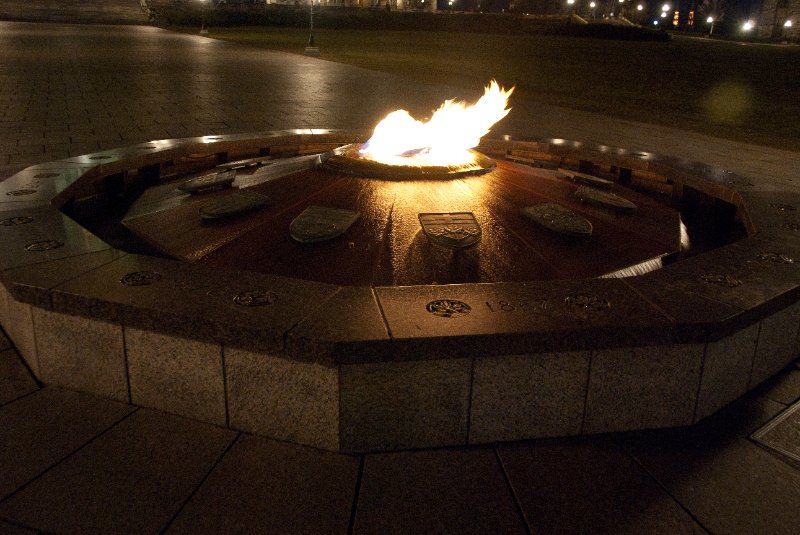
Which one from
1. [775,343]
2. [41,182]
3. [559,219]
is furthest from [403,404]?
[41,182]

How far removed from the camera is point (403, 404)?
1.93 meters

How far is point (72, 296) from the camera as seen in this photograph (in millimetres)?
2068

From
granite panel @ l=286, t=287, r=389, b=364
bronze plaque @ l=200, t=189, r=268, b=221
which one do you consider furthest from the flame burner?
granite panel @ l=286, t=287, r=389, b=364

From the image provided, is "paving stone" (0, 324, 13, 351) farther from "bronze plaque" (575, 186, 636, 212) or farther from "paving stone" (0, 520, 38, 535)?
"bronze plaque" (575, 186, 636, 212)

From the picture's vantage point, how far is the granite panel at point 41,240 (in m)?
2.40

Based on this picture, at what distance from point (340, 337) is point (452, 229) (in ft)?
4.40

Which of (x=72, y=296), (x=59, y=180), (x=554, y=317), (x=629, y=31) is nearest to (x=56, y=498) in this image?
(x=72, y=296)

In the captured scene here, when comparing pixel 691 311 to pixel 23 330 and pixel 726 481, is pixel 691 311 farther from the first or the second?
pixel 23 330

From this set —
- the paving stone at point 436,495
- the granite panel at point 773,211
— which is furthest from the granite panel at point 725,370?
the granite panel at point 773,211

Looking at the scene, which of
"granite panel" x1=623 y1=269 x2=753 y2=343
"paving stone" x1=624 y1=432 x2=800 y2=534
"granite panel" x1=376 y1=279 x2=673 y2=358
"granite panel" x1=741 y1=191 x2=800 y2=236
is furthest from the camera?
"granite panel" x1=741 y1=191 x2=800 y2=236

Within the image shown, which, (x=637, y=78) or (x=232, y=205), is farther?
(x=637, y=78)

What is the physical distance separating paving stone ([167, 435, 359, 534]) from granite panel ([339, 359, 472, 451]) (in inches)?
4.7

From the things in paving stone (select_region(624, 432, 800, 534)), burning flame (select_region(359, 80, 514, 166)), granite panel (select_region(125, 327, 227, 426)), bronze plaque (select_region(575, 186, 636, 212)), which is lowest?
paving stone (select_region(624, 432, 800, 534))

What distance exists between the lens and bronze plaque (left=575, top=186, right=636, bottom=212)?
352 cm
